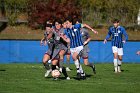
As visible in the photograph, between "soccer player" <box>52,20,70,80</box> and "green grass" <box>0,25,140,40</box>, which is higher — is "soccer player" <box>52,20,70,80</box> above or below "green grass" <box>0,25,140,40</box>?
above

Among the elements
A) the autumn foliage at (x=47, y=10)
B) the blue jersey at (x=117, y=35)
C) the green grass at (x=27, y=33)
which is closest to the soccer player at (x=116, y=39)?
the blue jersey at (x=117, y=35)

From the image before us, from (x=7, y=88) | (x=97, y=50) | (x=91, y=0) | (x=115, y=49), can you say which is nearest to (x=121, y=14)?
(x=91, y=0)

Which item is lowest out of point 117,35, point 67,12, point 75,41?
point 67,12

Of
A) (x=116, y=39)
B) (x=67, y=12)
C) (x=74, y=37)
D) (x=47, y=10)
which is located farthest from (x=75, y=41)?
(x=47, y=10)

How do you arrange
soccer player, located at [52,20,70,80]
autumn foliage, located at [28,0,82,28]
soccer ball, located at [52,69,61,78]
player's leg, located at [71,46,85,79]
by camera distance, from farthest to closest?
1. autumn foliage, located at [28,0,82,28]
2. player's leg, located at [71,46,85,79]
3. soccer player, located at [52,20,70,80]
4. soccer ball, located at [52,69,61,78]

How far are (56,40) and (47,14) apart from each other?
3120cm

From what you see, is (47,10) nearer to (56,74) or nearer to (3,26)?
(3,26)

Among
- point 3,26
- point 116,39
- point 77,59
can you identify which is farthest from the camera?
point 3,26

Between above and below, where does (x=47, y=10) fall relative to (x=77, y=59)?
below

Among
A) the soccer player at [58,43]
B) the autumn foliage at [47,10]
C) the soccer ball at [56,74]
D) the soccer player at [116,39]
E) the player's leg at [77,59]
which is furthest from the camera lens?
the autumn foliage at [47,10]

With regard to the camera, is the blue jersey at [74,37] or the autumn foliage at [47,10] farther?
the autumn foliage at [47,10]

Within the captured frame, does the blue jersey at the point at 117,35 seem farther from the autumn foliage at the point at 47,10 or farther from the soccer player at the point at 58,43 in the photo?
the autumn foliage at the point at 47,10

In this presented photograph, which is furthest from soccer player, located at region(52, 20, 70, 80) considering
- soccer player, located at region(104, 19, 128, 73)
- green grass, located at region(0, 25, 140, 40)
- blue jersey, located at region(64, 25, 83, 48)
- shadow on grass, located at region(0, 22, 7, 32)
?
shadow on grass, located at region(0, 22, 7, 32)

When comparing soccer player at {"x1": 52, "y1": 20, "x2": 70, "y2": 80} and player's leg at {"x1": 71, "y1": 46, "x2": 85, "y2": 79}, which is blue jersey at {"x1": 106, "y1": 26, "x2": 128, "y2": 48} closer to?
soccer player at {"x1": 52, "y1": 20, "x2": 70, "y2": 80}
